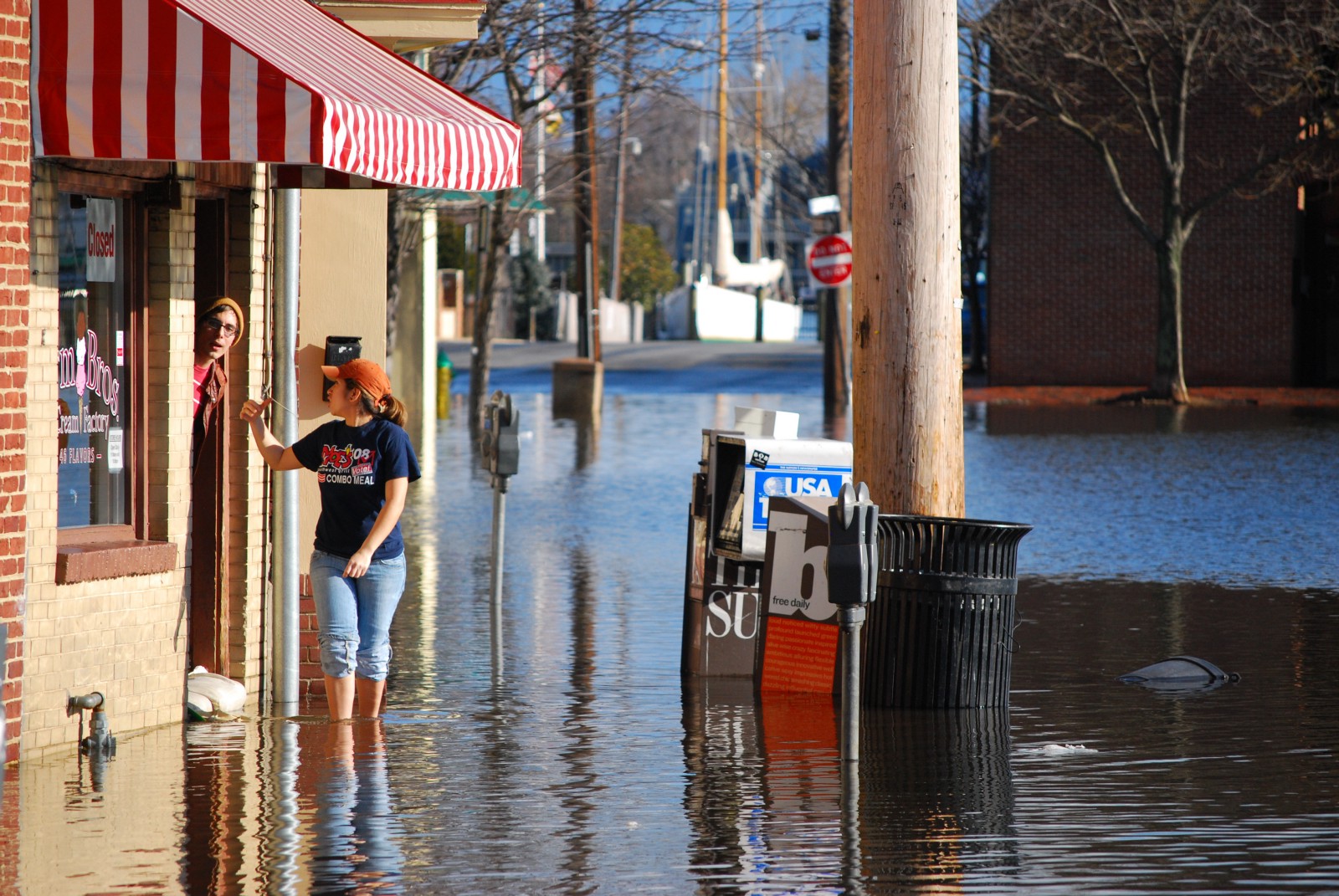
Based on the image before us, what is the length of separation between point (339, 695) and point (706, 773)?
1.76 metres

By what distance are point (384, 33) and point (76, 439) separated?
2.79m

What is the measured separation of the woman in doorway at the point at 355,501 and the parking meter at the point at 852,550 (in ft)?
6.06

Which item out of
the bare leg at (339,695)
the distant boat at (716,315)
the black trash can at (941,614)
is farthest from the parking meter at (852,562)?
the distant boat at (716,315)

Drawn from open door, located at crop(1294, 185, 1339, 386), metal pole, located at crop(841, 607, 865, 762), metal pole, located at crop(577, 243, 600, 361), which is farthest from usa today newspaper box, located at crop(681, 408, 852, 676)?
open door, located at crop(1294, 185, 1339, 386)

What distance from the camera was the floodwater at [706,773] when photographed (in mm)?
5379

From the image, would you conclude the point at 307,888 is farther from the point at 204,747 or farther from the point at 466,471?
the point at 466,471

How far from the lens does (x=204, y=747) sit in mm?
7133

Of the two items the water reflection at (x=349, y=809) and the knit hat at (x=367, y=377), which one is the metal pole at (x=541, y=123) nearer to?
the knit hat at (x=367, y=377)

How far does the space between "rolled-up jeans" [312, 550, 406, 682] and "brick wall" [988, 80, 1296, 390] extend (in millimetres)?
30505

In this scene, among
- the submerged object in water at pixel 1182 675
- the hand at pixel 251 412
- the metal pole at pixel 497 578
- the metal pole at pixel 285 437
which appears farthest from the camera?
the metal pole at pixel 497 578

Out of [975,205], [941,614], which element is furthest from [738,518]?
[975,205]

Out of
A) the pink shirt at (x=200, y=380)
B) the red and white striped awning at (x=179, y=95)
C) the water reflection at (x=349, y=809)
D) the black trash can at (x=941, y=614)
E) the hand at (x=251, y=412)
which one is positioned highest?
the red and white striped awning at (x=179, y=95)

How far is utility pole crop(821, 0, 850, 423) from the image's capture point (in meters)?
28.6

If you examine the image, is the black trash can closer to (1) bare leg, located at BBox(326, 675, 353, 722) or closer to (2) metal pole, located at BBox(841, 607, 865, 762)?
(2) metal pole, located at BBox(841, 607, 865, 762)
